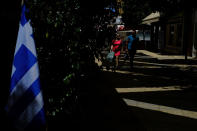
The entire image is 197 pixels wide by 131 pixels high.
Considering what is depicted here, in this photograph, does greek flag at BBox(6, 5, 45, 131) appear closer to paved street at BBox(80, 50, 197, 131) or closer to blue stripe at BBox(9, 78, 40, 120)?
blue stripe at BBox(9, 78, 40, 120)

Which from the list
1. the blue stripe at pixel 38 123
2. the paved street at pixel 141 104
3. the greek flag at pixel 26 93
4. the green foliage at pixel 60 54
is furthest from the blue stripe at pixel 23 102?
the paved street at pixel 141 104

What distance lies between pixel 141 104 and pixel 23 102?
13.3 feet

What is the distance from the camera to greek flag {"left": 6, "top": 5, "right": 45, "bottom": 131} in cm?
259

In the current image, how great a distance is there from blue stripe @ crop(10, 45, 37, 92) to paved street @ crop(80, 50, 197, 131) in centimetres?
107

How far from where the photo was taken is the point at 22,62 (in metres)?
2.65

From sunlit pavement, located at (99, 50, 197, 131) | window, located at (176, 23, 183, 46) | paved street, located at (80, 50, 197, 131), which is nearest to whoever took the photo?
paved street, located at (80, 50, 197, 131)

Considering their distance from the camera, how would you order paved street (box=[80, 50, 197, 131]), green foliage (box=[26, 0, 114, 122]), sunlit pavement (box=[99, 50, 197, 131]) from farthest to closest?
sunlit pavement (box=[99, 50, 197, 131])
paved street (box=[80, 50, 197, 131])
green foliage (box=[26, 0, 114, 122])

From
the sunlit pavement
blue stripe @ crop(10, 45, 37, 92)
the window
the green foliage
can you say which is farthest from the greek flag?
the window

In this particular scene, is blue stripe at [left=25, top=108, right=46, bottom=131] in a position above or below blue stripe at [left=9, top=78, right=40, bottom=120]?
below

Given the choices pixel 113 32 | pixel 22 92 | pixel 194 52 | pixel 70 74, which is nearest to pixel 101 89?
pixel 113 32

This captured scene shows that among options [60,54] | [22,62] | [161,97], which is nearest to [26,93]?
[22,62]

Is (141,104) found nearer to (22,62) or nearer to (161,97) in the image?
(161,97)

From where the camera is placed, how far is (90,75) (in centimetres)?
355

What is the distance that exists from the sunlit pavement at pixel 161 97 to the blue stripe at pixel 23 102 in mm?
2717
